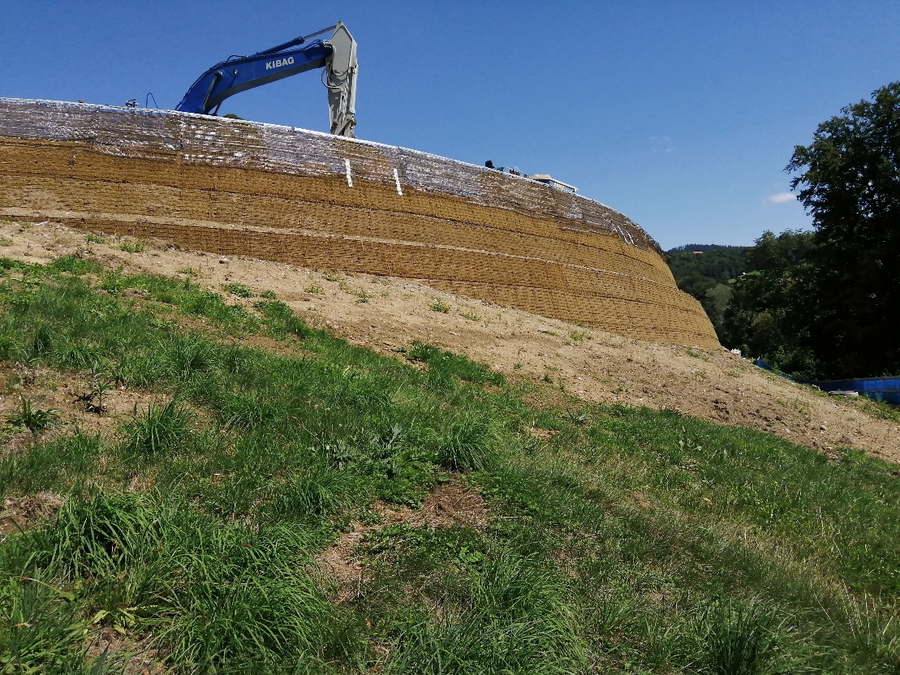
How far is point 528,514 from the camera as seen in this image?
412cm

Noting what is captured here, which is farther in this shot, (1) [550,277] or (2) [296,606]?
(1) [550,277]


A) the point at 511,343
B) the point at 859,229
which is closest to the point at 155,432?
the point at 511,343

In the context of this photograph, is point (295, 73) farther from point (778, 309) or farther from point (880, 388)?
point (778, 309)

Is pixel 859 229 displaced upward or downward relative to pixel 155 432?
upward

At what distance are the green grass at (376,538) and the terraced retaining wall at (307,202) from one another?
348 inches

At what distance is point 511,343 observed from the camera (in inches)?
457

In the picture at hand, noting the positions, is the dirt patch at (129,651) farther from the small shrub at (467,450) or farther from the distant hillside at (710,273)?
the distant hillside at (710,273)

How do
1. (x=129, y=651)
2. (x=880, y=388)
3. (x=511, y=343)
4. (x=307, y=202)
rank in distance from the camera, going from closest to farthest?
(x=129, y=651)
(x=511, y=343)
(x=307, y=202)
(x=880, y=388)

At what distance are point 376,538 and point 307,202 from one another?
14.4 m

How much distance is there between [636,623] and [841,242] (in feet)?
103

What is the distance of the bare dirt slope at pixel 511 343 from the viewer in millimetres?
10070

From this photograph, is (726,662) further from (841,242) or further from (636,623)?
(841,242)

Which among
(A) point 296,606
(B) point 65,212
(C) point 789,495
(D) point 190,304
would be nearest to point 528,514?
(A) point 296,606

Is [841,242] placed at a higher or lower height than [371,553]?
higher
